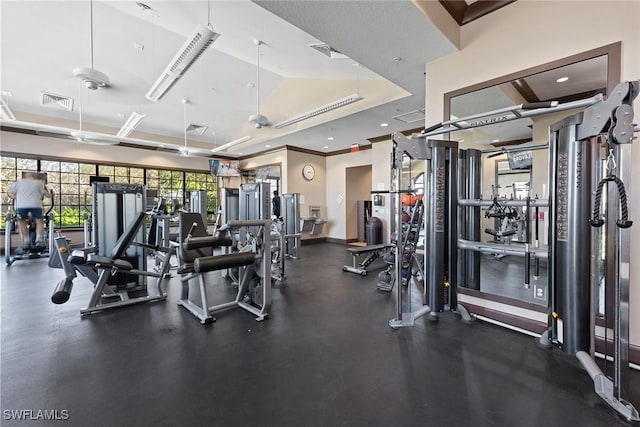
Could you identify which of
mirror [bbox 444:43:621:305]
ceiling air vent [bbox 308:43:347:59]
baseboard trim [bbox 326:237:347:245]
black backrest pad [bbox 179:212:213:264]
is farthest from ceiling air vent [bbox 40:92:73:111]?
mirror [bbox 444:43:621:305]

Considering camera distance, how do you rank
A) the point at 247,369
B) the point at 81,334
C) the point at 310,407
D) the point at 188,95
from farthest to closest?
the point at 188,95 → the point at 81,334 → the point at 247,369 → the point at 310,407

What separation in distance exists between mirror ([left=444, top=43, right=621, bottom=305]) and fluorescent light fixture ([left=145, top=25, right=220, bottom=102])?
2734 millimetres

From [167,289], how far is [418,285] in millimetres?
3896

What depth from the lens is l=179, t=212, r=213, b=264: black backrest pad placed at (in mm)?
3137

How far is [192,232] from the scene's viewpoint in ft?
10.9

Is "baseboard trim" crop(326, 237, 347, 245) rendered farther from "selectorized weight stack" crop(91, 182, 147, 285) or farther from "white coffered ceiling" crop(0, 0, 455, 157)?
"selectorized weight stack" crop(91, 182, 147, 285)

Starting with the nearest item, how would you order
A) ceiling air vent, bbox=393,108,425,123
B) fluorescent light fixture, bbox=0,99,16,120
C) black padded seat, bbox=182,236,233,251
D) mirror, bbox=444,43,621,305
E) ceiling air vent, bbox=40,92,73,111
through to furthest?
mirror, bbox=444,43,621,305 < black padded seat, bbox=182,236,233,251 < fluorescent light fixture, bbox=0,99,16,120 < ceiling air vent, bbox=393,108,425,123 < ceiling air vent, bbox=40,92,73,111

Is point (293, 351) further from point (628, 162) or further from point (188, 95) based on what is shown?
point (188, 95)

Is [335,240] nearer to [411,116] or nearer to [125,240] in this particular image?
[411,116]

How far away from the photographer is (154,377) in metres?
1.92

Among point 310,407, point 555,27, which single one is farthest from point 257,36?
point 310,407

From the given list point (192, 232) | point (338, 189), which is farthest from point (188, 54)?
point (338, 189)

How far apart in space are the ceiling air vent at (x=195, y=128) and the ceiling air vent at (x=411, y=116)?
5833mm

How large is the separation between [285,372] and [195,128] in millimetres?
8123
